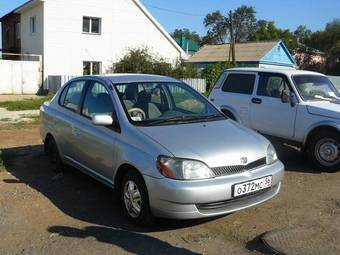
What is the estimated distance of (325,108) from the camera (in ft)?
25.3

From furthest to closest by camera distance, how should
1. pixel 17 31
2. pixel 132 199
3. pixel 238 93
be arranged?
pixel 17 31
pixel 238 93
pixel 132 199

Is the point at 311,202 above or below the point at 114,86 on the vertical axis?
below

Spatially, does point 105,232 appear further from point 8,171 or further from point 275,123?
point 275,123

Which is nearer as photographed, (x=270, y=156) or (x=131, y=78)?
(x=270, y=156)

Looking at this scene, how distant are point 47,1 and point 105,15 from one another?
12.5ft

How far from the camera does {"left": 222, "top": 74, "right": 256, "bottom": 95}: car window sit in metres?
9.02

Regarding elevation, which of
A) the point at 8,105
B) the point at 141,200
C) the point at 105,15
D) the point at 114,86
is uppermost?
Result: the point at 105,15

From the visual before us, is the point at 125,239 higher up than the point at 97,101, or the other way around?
the point at 97,101

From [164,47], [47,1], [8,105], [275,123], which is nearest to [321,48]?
[164,47]

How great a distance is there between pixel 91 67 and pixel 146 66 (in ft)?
13.9

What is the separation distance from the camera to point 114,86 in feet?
19.5

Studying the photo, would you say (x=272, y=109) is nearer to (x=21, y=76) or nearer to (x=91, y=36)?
(x=21, y=76)

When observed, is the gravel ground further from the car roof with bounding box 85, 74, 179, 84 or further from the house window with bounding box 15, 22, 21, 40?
the house window with bounding box 15, 22, 21, 40

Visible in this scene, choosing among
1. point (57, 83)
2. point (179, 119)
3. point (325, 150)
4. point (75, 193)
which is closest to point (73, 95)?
point (75, 193)
